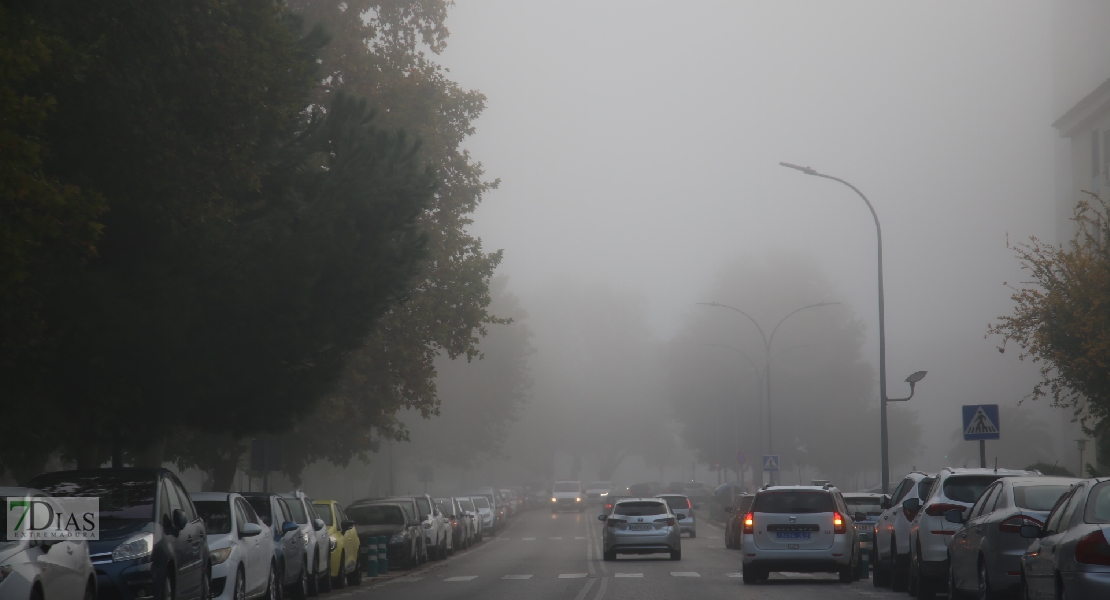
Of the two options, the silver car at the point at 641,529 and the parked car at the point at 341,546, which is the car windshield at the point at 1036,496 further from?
the silver car at the point at 641,529

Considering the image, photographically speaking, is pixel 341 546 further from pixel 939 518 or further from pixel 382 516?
pixel 939 518

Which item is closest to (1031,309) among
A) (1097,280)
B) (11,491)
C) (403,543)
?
(1097,280)

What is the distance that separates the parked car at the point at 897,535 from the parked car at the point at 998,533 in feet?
9.29

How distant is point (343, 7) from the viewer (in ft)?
116

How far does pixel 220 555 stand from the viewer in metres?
15.1

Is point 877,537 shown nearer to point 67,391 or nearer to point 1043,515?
point 1043,515

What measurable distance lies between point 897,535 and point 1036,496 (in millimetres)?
5289

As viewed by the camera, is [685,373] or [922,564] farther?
[685,373]

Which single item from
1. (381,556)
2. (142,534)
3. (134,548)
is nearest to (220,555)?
(142,534)

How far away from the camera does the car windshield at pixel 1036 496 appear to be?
14232mm

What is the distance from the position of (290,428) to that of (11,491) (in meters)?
11.7

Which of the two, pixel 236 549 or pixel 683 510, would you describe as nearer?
pixel 236 549

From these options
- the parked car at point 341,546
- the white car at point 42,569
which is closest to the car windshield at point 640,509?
the parked car at point 341,546

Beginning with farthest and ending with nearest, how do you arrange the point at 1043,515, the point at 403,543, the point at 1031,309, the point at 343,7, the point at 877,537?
the point at 343,7 < the point at 1031,309 < the point at 403,543 < the point at 877,537 < the point at 1043,515
